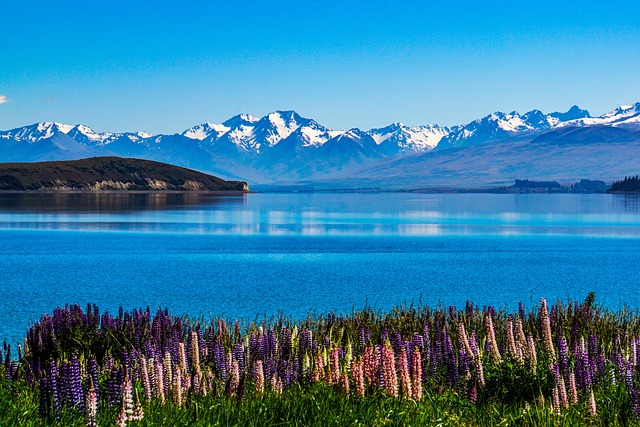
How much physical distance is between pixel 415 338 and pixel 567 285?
34.3 metres

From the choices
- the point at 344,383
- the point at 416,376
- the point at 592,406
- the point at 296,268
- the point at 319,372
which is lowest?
the point at 296,268

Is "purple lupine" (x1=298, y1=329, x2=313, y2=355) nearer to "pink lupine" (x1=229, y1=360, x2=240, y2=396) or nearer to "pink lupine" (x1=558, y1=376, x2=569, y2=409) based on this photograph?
"pink lupine" (x1=229, y1=360, x2=240, y2=396)

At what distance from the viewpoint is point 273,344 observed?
16.7 m

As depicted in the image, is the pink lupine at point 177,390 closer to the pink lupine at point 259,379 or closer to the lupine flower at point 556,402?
Answer: the pink lupine at point 259,379

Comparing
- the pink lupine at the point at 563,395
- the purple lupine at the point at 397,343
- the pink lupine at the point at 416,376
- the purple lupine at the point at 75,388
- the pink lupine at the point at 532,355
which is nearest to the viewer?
the purple lupine at the point at 75,388

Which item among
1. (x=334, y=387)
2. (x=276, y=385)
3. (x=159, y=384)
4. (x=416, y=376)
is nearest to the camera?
(x=416, y=376)

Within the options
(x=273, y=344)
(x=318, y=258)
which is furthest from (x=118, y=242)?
(x=273, y=344)

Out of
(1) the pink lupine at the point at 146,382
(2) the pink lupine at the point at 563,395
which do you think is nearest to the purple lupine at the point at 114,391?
(1) the pink lupine at the point at 146,382

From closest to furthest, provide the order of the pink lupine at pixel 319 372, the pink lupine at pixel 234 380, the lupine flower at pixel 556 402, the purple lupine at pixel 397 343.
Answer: the lupine flower at pixel 556 402, the pink lupine at pixel 319 372, the pink lupine at pixel 234 380, the purple lupine at pixel 397 343

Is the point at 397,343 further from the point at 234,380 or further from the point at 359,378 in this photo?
the point at 359,378

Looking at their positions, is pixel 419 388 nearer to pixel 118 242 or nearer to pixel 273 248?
pixel 273 248

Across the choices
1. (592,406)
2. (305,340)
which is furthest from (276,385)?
(592,406)

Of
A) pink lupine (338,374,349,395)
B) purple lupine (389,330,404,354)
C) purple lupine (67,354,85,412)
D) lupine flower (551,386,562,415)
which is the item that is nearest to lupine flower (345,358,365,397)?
pink lupine (338,374,349,395)

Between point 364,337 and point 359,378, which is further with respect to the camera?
point 364,337
